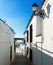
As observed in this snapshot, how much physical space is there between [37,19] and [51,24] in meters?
4.88

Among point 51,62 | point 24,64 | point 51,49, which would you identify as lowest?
point 24,64

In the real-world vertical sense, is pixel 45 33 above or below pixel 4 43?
above

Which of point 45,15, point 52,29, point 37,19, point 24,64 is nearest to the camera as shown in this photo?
point 52,29

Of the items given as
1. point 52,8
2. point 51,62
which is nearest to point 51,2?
point 52,8

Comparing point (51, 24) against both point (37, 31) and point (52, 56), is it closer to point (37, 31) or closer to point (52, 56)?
point (52, 56)

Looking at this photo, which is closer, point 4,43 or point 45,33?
point 45,33

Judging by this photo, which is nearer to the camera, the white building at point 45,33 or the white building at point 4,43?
the white building at point 45,33

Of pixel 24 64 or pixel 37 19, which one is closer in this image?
pixel 37 19

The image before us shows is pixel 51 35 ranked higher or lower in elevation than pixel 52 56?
higher

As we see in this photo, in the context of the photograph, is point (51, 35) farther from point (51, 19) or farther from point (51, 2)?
point (51, 2)

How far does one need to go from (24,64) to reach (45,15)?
9213 mm

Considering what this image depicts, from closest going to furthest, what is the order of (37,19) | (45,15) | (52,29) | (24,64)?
(52,29) → (45,15) → (37,19) → (24,64)

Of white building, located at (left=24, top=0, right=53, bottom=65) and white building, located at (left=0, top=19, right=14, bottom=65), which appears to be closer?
white building, located at (left=24, top=0, right=53, bottom=65)

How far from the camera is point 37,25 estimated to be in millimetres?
12234
